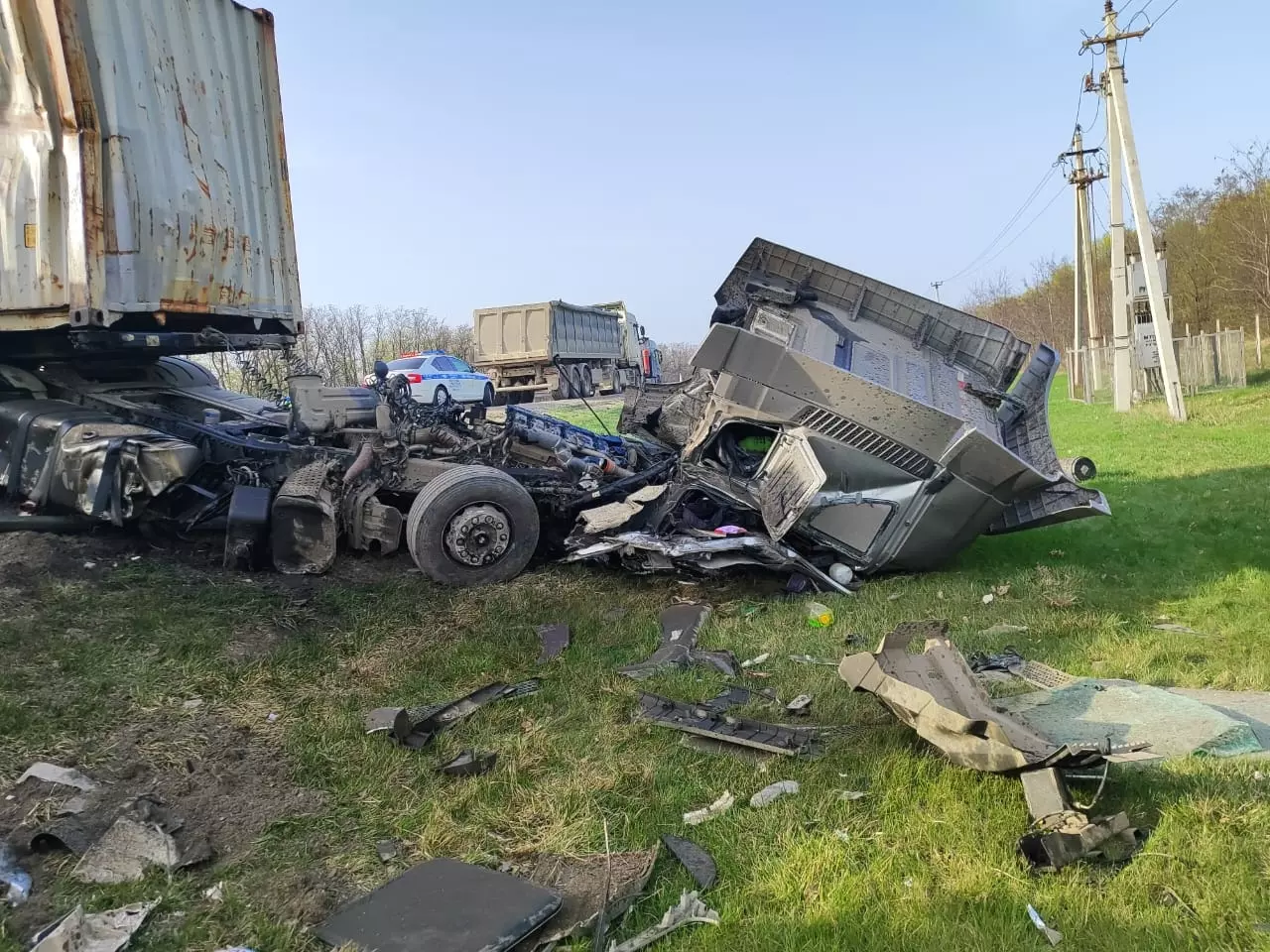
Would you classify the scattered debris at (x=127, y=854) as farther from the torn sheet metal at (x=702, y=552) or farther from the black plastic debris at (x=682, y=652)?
the torn sheet metal at (x=702, y=552)

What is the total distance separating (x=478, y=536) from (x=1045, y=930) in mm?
3801

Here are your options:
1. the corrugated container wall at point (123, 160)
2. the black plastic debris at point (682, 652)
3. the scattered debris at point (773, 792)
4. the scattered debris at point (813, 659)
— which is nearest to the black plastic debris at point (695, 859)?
the scattered debris at point (773, 792)

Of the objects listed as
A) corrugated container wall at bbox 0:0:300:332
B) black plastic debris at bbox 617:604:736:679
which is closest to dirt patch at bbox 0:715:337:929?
black plastic debris at bbox 617:604:736:679

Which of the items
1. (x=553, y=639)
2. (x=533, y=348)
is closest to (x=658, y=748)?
(x=553, y=639)

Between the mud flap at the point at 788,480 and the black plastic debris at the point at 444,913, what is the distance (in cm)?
295

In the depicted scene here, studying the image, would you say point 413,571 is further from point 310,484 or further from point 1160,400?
point 1160,400

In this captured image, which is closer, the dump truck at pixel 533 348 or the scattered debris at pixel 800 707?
the scattered debris at pixel 800 707

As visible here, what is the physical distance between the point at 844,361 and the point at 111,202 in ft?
13.9

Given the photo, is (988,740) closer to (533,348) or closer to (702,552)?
(702,552)

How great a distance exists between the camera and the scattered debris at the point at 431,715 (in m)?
3.20

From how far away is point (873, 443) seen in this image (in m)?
4.99

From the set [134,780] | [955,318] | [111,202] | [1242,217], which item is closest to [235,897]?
[134,780]

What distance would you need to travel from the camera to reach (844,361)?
5.24 meters

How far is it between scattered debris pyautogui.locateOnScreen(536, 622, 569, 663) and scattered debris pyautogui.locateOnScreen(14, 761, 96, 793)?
→ 6.16ft
